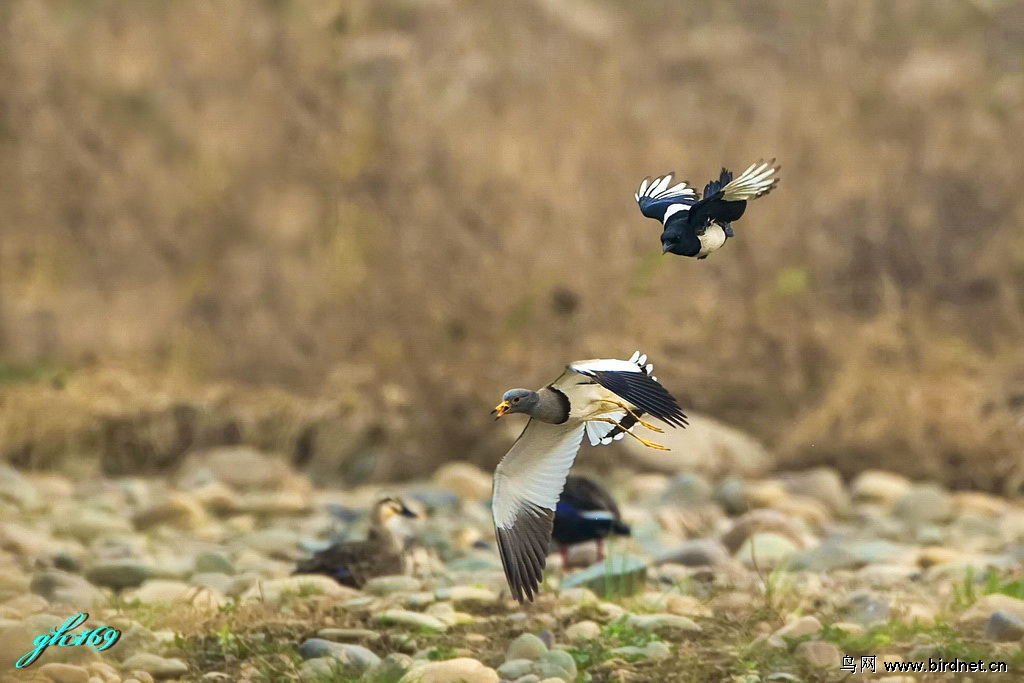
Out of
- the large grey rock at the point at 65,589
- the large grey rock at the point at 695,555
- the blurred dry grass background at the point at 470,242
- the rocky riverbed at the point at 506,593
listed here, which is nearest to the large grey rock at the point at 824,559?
the rocky riverbed at the point at 506,593

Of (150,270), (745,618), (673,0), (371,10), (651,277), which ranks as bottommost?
(745,618)

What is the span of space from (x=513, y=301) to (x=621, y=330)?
789mm

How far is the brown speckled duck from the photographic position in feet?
22.3

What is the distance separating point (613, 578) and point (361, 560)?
1137mm

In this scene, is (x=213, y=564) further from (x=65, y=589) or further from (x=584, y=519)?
(x=584, y=519)

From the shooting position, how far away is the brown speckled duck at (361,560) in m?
6.79

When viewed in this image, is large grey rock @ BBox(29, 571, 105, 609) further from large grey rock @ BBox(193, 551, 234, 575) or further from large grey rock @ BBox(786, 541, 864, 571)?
large grey rock @ BBox(786, 541, 864, 571)

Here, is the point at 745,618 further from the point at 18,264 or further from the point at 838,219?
the point at 18,264

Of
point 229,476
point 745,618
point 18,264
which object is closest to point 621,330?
point 229,476

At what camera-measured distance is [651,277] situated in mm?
11008

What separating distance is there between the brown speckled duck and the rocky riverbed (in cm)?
15

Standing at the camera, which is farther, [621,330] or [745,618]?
[621,330]

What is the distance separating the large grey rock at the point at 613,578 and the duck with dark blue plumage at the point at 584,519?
325mm

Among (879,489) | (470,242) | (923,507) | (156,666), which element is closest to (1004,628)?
(156,666)
